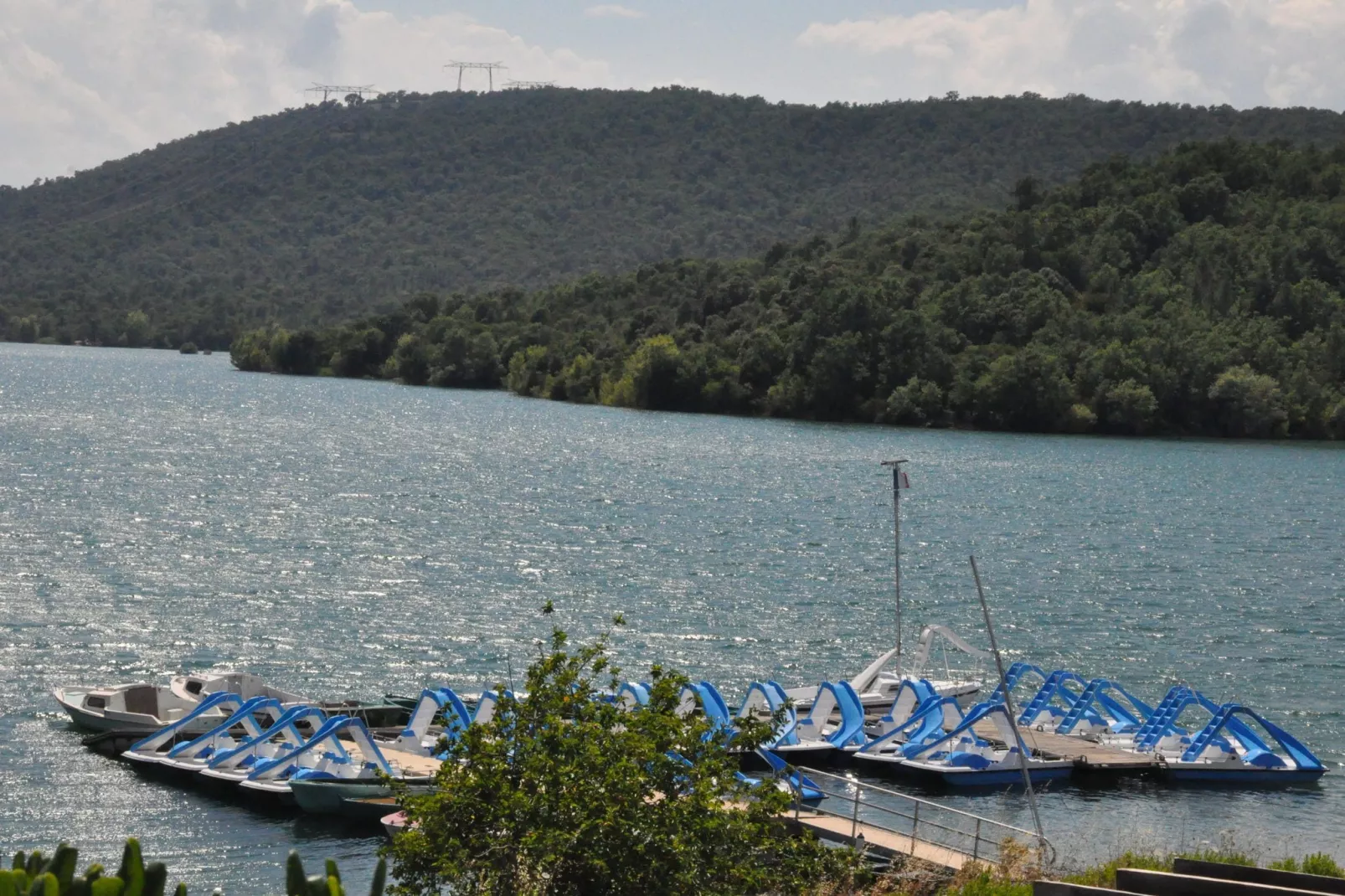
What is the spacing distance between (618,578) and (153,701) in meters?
22.5

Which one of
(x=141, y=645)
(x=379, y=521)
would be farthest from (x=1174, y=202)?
(x=141, y=645)

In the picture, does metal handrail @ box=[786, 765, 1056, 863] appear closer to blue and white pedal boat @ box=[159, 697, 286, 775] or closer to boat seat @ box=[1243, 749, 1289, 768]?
boat seat @ box=[1243, 749, 1289, 768]

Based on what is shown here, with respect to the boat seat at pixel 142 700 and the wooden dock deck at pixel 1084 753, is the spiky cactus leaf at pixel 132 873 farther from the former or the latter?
the wooden dock deck at pixel 1084 753

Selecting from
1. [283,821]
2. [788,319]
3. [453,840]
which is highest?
[788,319]

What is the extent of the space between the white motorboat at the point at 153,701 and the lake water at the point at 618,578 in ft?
2.29

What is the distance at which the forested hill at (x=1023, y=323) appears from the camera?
422 ft

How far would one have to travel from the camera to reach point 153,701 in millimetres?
35281

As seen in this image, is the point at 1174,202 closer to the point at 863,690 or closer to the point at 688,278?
the point at 688,278

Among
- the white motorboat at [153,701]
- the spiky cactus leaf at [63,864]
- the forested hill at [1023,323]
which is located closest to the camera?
the spiky cactus leaf at [63,864]

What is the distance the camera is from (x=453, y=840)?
17000 mm

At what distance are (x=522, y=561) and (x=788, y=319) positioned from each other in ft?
316

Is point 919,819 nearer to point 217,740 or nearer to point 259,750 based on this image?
point 259,750

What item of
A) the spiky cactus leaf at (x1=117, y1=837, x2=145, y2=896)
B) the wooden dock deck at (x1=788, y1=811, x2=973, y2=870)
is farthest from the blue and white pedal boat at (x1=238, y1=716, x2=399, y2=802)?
the spiky cactus leaf at (x1=117, y1=837, x2=145, y2=896)


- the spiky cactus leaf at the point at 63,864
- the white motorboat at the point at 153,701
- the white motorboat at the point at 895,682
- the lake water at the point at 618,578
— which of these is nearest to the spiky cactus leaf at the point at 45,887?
the spiky cactus leaf at the point at 63,864
